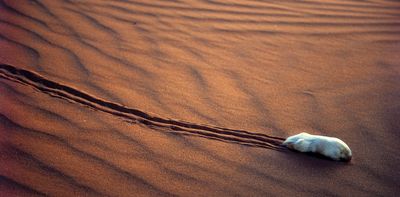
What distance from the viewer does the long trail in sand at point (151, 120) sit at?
8.70ft

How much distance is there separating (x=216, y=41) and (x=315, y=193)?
197cm

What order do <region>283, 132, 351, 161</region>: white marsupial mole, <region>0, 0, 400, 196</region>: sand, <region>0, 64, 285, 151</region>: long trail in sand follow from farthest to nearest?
<region>0, 64, 285, 151</region>: long trail in sand < <region>283, 132, 351, 161</region>: white marsupial mole < <region>0, 0, 400, 196</region>: sand

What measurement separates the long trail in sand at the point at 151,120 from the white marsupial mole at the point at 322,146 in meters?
0.10

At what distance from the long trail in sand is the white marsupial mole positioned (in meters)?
0.10

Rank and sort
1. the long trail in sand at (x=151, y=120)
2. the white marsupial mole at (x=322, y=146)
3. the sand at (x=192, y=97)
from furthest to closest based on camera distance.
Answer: the long trail in sand at (x=151, y=120), the white marsupial mole at (x=322, y=146), the sand at (x=192, y=97)

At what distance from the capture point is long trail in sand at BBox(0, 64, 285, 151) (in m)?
2.65

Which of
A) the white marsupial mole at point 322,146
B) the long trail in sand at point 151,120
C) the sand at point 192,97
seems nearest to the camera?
the sand at point 192,97

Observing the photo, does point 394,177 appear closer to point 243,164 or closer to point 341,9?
point 243,164

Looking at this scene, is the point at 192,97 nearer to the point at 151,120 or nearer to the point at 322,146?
the point at 151,120

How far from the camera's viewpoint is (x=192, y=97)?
120 inches

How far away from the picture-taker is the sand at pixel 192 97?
2.28 metres

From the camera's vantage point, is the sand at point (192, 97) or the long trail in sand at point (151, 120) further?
the long trail in sand at point (151, 120)

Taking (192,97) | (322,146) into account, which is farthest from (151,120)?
(322,146)

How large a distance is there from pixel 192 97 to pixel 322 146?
918mm
